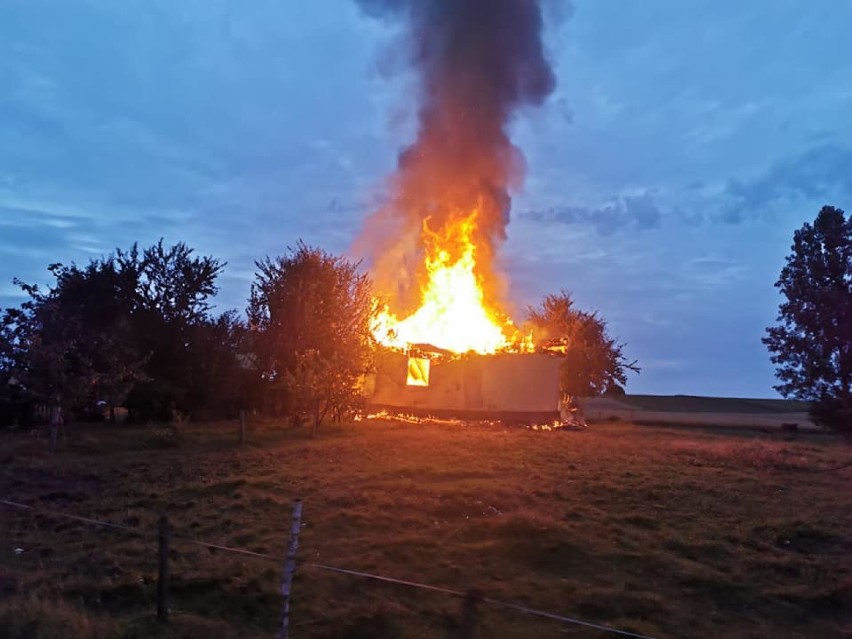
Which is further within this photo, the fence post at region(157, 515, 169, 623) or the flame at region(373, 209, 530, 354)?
the flame at region(373, 209, 530, 354)

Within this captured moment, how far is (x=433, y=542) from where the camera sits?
11.4 metres

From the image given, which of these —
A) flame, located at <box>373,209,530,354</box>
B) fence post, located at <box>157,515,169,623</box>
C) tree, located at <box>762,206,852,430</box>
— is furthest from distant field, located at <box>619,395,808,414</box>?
fence post, located at <box>157,515,169,623</box>

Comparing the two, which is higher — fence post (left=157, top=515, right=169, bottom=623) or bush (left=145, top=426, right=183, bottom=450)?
bush (left=145, top=426, right=183, bottom=450)

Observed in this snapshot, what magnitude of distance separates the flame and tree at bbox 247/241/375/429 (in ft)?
19.3

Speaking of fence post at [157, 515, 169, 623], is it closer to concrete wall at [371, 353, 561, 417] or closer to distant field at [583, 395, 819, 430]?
concrete wall at [371, 353, 561, 417]

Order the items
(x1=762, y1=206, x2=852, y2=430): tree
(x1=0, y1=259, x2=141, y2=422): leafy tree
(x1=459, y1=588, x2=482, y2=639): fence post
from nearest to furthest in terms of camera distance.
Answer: (x1=459, y1=588, x2=482, y2=639): fence post → (x1=762, y1=206, x2=852, y2=430): tree → (x1=0, y1=259, x2=141, y2=422): leafy tree

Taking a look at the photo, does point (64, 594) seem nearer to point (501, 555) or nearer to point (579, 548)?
point (501, 555)

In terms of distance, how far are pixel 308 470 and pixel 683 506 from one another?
26.5 ft

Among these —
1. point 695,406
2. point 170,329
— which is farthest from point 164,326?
point 695,406

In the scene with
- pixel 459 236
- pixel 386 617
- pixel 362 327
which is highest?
pixel 459 236

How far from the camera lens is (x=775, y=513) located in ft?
46.2

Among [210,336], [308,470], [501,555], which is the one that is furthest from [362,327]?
[501,555]

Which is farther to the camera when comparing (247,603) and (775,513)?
(775,513)

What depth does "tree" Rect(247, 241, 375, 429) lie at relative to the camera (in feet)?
91.7
